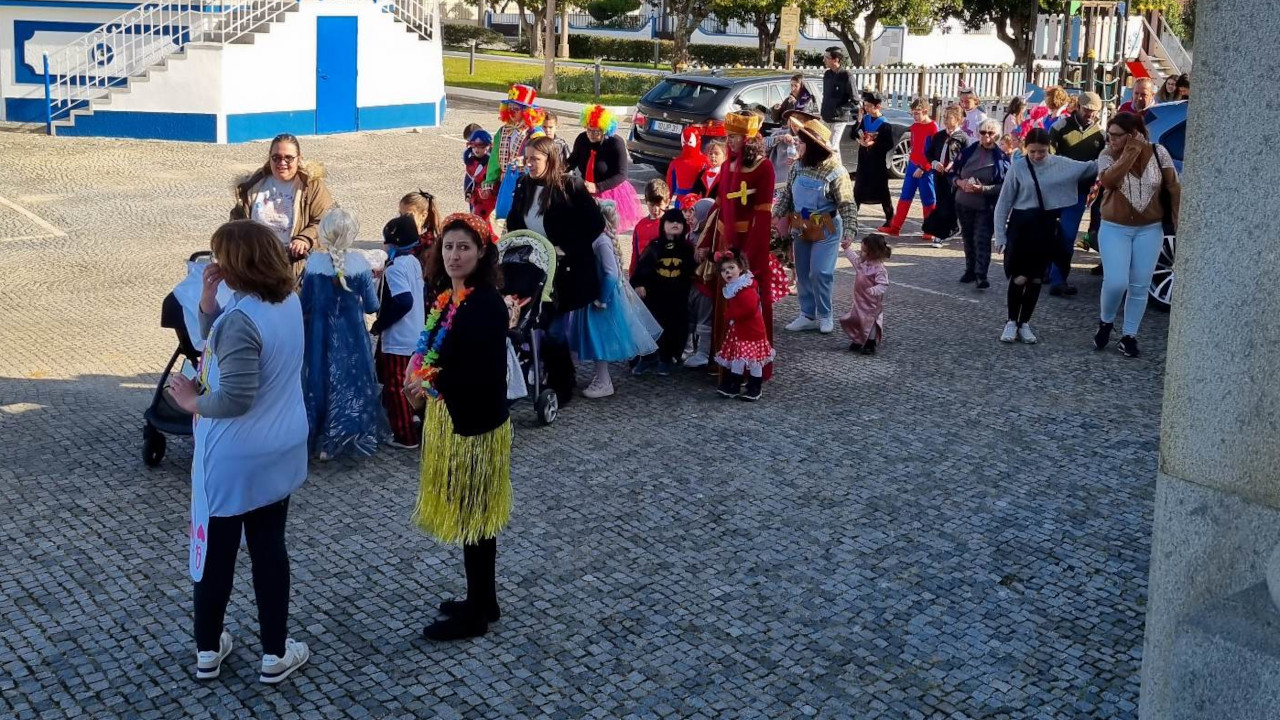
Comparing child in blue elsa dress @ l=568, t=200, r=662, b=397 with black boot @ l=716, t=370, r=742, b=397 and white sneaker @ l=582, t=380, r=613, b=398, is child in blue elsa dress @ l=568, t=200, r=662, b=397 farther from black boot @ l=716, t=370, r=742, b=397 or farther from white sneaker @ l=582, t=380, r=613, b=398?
black boot @ l=716, t=370, r=742, b=397

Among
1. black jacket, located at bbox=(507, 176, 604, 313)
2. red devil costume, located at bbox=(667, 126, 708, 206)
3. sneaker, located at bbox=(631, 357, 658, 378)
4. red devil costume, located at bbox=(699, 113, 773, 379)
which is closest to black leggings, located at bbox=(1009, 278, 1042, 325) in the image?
red devil costume, located at bbox=(699, 113, 773, 379)

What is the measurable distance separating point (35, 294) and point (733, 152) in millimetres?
6111

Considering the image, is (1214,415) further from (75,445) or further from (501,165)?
(501,165)

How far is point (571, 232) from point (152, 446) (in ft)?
9.20

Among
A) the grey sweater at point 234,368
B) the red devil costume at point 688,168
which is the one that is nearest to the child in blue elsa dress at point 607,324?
the red devil costume at point 688,168

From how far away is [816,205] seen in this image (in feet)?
34.7

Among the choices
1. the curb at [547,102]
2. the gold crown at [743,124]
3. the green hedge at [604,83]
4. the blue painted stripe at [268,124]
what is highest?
the green hedge at [604,83]

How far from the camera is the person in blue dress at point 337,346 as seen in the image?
7.60m

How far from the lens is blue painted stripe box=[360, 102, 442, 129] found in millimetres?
24531

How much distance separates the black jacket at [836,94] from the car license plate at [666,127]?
1924 mm

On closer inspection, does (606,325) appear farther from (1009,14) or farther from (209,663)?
(1009,14)

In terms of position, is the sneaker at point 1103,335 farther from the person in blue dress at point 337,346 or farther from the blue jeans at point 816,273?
the person in blue dress at point 337,346

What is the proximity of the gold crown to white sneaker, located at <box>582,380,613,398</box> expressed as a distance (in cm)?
188

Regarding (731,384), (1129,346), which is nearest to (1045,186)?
(1129,346)
